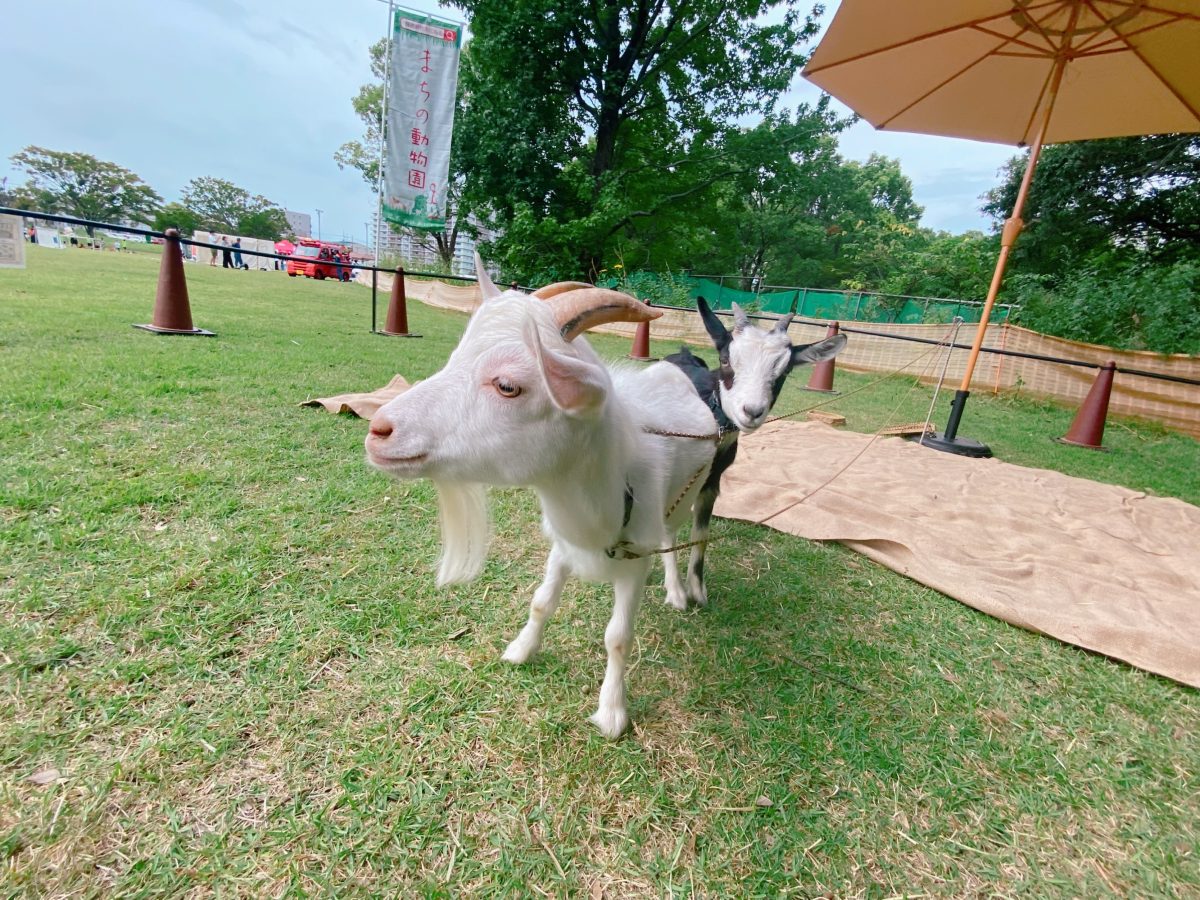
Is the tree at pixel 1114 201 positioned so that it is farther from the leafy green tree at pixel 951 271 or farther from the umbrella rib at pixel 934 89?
the umbrella rib at pixel 934 89

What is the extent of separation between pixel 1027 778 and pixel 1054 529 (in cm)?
241

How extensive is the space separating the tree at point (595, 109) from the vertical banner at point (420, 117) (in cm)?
178

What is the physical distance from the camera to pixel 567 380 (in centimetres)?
102

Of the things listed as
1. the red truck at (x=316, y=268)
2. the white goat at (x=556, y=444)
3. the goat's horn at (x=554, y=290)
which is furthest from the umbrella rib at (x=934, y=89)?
the red truck at (x=316, y=268)

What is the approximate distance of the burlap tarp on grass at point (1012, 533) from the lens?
2205mm

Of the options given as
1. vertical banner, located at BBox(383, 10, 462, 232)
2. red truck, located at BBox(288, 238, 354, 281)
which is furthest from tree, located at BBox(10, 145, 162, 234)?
vertical banner, located at BBox(383, 10, 462, 232)

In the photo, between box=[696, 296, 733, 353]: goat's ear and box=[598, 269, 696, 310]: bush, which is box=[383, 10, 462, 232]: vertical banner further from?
box=[696, 296, 733, 353]: goat's ear

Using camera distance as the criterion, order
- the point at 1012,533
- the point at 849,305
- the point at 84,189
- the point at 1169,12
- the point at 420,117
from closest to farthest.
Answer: the point at 1012,533 < the point at 1169,12 < the point at 420,117 < the point at 849,305 < the point at 84,189

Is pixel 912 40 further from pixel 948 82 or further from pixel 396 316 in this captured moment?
pixel 396 316

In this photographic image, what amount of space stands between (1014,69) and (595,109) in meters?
10.9

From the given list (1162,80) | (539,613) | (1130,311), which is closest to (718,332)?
(539,613)

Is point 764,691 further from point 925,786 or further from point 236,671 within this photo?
point 236,671

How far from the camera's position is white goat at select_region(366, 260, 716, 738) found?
3.55 feet

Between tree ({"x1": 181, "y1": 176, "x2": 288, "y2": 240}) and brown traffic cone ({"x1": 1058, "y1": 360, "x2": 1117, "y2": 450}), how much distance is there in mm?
73735
